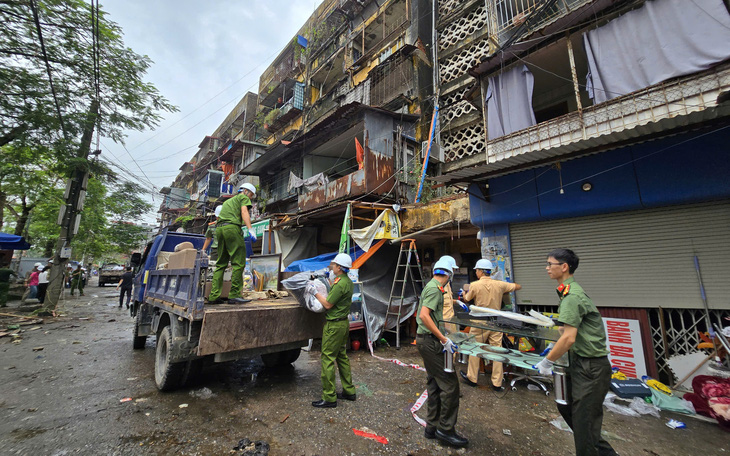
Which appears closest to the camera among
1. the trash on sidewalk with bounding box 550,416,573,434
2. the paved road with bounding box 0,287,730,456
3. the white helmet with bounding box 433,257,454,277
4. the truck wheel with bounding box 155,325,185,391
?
the paved road with bounding box 0,287,730,456

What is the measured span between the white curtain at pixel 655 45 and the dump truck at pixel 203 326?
5.98m

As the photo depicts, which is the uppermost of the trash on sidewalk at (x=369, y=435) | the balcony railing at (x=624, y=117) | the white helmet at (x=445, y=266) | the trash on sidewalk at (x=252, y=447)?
the balcony railing at (x=624, y=117)

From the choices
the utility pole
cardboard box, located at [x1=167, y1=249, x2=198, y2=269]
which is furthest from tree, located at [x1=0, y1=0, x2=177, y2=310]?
cardboard box, located at [x1=167, y1=249, x2=198, y2=269]

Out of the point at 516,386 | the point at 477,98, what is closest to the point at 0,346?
the point at 516,386

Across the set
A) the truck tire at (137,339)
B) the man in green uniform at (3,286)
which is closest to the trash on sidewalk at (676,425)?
the truck tire at (137,339)

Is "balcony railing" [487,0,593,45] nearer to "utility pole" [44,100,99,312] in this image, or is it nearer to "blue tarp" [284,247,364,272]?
"blue tarp" [284,247,364,272]

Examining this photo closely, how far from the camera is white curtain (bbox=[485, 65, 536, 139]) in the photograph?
18.1 feet

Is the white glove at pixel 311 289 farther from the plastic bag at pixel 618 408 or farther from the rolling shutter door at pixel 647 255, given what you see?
the rolling shutter door at pixel 647 255

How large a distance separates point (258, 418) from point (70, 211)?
468 inches

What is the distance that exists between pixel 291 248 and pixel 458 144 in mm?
7264

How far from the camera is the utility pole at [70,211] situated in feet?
31.8

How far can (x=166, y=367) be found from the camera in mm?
3604

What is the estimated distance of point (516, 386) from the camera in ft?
15.1

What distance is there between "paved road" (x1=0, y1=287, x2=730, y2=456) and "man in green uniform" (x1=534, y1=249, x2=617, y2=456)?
2.85 ft
